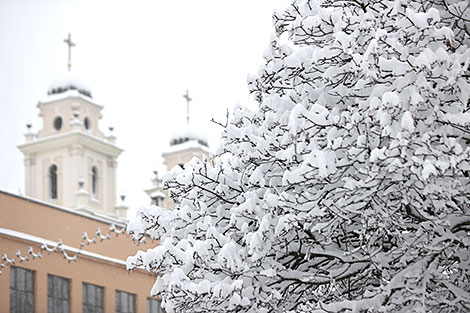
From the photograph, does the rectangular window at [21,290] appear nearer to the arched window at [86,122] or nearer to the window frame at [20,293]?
the window frame at [20,293]

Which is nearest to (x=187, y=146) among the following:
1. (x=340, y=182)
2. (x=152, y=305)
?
(x=152, y=305)

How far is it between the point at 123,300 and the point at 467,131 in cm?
2089

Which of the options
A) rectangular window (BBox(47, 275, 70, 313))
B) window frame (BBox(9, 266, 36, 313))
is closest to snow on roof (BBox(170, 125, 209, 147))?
rectangular window (BBox(47, 275, 70, 313))

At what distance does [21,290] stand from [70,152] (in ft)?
142

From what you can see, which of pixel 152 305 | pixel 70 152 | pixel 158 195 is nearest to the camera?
pixel 152 305

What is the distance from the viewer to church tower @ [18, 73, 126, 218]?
6706 centimetres

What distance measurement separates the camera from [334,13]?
9602mm

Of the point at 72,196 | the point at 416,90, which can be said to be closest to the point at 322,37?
the point at 416,90

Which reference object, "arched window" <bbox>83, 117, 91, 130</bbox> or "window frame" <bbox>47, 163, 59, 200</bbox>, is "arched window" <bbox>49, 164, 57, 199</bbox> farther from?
"arched window" <bbox>83, 117, 91, 130</bbox>

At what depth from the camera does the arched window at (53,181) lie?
6856 cm

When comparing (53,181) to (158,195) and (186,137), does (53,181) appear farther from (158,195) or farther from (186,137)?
(186,137)

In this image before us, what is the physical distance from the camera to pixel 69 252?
2644 centimetres

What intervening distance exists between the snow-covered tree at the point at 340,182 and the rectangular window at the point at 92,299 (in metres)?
16.5

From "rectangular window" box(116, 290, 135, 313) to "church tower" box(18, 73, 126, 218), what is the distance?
37770mm
